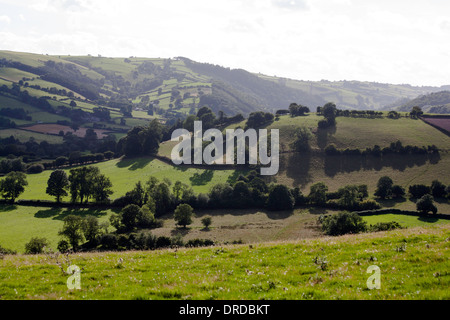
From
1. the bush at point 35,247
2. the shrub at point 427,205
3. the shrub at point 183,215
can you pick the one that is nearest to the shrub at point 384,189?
the shrub at point 427,205

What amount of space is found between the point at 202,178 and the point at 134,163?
3974 cm

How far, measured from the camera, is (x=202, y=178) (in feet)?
375

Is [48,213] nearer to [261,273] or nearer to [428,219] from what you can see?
[261,273]

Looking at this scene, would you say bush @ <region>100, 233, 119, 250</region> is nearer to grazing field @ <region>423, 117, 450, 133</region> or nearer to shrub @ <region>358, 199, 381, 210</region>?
shrub @ <region>358, 199, 381, 210</region>

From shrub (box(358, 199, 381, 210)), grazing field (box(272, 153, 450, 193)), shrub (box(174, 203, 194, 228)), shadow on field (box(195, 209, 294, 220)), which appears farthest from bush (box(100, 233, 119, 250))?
grazing field (box(272, 153, 450, 193))

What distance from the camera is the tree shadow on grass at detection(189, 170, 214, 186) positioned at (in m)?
110

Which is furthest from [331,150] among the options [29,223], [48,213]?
[29,223]

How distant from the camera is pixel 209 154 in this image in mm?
133375

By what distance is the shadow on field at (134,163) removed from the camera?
131100 mm

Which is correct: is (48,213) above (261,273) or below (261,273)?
below

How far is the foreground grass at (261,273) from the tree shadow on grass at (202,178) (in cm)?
8875

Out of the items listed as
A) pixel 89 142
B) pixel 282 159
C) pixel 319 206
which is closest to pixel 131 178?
pixel 282 159

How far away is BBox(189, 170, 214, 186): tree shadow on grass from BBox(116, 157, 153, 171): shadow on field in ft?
94.6

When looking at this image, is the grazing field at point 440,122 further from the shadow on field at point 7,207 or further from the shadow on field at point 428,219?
the shadow on field at point 7,207
